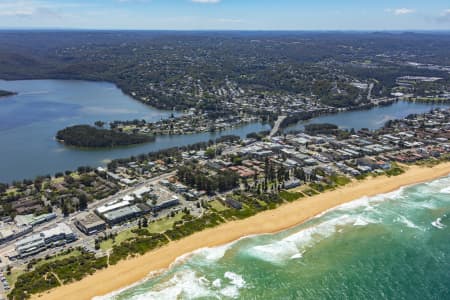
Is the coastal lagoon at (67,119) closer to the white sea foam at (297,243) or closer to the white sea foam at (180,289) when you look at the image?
the white sea foam at (180,289)

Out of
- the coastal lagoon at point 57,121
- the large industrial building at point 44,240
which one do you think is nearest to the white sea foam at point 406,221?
the large industrial building at point 44,240

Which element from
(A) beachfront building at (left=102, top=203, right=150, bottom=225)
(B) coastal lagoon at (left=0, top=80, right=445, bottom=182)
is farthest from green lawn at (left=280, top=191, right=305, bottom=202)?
(B) coastal lagoon at (left=0, top=80, right=445, bottom=182)

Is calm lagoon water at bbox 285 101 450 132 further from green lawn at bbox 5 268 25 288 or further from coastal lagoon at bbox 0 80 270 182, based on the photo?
green lawn at bbox 5 268 25 288

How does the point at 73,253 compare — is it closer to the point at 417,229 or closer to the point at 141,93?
the point at 417,229

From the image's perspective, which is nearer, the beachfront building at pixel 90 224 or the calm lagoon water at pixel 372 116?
the beachfront building at pixel 90 224

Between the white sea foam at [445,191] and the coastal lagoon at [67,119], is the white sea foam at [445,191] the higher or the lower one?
the higher one

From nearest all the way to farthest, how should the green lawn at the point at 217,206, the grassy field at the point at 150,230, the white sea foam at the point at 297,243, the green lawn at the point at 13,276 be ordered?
the green lawn at the point at 13,276 → the white sea foam at the point at 297,243 → the grassy field at the point at 150,230 → the green lawn at the point at 217,206

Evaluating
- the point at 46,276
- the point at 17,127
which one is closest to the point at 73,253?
the point at 46,276
